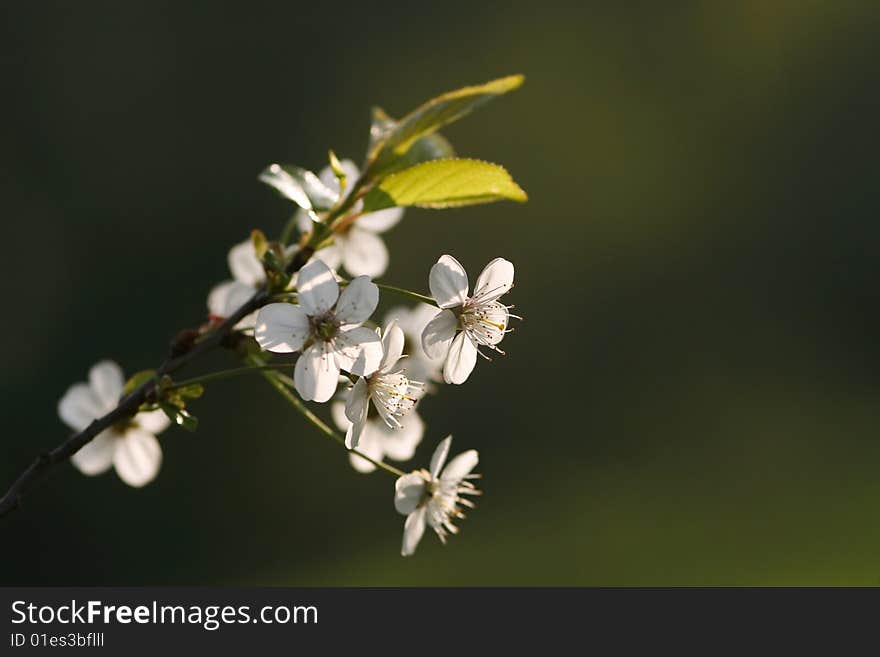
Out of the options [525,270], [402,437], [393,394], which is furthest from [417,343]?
[525,270]

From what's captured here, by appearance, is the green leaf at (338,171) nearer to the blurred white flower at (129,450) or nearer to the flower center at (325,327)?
the flower center at (325,327)

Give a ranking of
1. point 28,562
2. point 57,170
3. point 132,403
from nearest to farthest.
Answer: point 132,403, point 28,562, point 57,170

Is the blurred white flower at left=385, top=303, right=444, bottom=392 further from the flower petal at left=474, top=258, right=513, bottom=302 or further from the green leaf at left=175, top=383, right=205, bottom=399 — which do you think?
the green leaf at left=175, top=383, right=205, bottom=399

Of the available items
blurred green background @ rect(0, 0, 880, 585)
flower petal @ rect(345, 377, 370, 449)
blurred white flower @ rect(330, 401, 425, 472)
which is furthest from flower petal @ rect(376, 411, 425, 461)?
blurred green background @ rect(0, 0, 880, 585)

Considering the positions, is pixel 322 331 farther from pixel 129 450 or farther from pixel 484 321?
pixel 129 450

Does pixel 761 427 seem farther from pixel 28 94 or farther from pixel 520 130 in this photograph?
pixel 28 94

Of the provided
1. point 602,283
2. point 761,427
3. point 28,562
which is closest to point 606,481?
point 761,427
